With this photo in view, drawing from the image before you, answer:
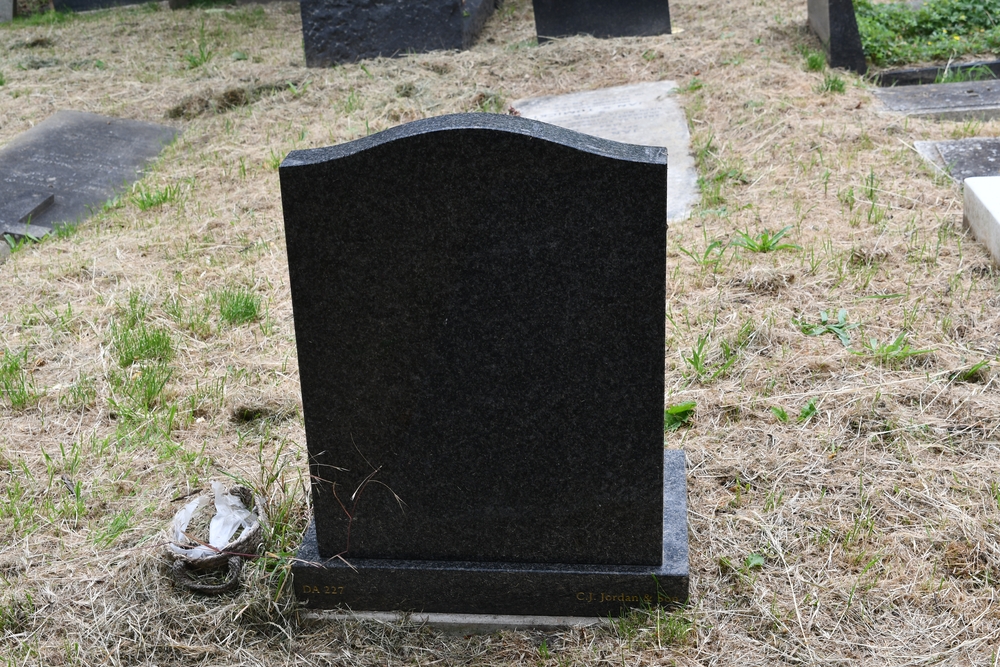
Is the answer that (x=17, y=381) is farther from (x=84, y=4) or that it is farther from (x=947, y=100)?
(x=84, y=4)

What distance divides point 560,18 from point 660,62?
4.20 feet

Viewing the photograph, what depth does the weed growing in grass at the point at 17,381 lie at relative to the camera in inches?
135

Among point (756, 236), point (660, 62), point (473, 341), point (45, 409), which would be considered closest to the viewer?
point (473, 341)

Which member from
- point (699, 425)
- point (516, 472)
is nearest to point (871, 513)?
point (699, 425)

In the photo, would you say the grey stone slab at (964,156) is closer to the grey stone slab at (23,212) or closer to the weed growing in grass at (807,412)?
the weed growing in grass at (807,412)

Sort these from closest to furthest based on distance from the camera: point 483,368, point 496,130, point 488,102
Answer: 1. point 496,130
2. point 483,368
3. point 488,102

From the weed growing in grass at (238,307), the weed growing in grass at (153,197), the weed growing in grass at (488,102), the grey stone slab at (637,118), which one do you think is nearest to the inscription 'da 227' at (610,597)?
the weed growing in grass at (238,307)

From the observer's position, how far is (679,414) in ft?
10.2

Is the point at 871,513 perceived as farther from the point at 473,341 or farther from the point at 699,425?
the point at 473,341

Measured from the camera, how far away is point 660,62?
6.67 m

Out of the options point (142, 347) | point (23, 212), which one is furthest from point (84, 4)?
point (142, 347)

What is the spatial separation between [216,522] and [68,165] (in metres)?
4.16

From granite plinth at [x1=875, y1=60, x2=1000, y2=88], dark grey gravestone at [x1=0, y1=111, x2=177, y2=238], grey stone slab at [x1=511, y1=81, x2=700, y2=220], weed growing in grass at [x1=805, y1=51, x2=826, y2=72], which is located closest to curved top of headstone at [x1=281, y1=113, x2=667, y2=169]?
grey stone slab at [x1=511, y1=81, x2=700, y2=220]

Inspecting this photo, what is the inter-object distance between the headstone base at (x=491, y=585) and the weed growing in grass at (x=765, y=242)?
1.85m
